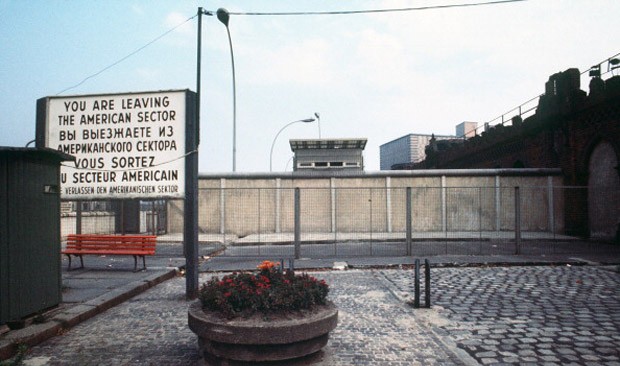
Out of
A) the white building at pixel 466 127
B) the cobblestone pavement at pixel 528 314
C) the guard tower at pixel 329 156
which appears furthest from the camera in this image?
the white building at pixel 466 127

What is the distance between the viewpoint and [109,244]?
1038 centimetres

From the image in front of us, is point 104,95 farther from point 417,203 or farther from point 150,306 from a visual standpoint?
point 417,203

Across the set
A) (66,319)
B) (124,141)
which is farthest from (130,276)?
(66,319)

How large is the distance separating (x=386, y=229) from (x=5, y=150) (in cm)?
1706

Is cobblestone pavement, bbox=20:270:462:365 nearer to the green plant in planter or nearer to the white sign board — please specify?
the green plant in planter

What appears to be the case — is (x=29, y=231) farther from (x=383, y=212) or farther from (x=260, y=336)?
(x=383, y=212)

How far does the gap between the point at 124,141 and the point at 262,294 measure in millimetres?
4949

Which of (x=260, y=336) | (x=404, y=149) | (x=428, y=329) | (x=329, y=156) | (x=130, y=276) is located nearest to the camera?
(x=260, y=336)

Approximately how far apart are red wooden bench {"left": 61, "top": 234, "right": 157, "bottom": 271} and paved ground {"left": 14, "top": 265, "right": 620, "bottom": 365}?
2.05 meters

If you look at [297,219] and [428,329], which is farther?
[297,219]

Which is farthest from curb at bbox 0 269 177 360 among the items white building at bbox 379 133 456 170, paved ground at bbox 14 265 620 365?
white building at bbox 379 133 456 170

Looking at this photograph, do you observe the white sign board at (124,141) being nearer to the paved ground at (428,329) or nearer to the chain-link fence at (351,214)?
the paved ground at (428,329)

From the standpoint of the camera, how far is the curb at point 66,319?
467 cm

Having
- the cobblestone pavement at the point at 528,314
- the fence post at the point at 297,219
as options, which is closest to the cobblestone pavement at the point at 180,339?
the cobblestone pavement at the point at 528,314
